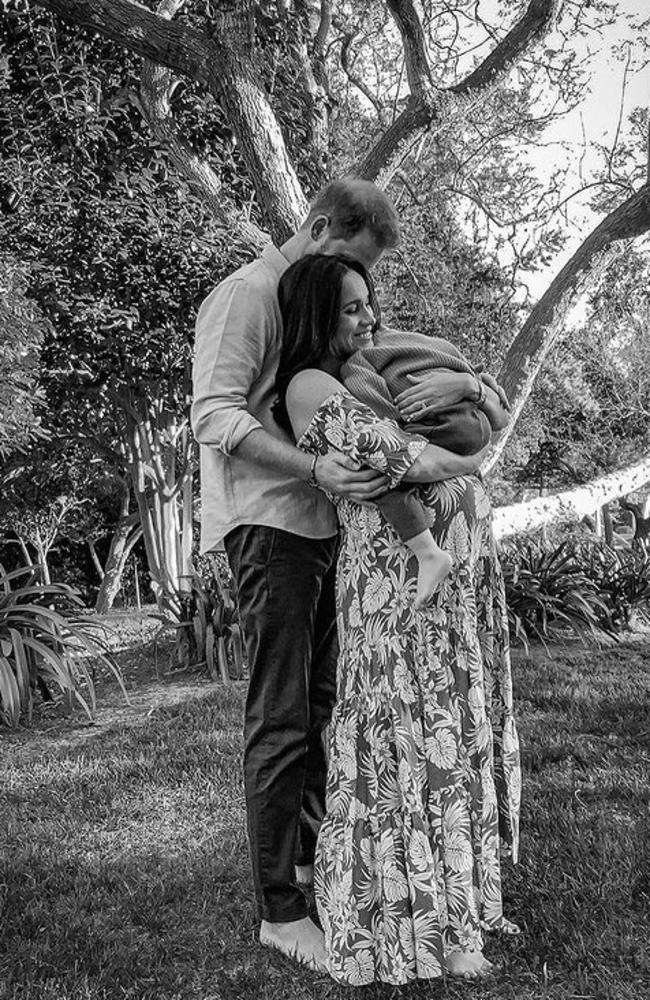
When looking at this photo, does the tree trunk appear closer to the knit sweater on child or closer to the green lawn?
the green lawn

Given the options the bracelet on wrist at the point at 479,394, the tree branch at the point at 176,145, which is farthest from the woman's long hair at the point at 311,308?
the tree branch at the point at 176,145

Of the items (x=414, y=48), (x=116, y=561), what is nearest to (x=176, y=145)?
(x=414, y=48)

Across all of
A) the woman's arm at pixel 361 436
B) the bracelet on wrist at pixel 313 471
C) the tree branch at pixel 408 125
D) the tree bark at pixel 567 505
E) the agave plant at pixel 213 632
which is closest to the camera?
the woman's arm at pixel 361 436

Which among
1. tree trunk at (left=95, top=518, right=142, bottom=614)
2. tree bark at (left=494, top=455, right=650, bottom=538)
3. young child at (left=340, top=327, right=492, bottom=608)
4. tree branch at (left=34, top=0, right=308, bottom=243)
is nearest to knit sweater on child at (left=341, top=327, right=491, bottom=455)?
young child at (left=340, top=327, right=492, bottom=608)

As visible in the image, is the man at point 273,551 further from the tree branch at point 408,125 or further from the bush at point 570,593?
the tree branch at point 408,125

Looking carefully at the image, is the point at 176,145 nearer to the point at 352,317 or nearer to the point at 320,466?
the point at 352,317

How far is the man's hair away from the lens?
2365mm

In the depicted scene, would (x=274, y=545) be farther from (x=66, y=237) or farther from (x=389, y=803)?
(x=66, y=237)

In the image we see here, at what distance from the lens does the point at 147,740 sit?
15.5 feet

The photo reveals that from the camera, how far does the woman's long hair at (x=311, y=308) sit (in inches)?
89.2

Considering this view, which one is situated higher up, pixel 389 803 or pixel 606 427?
pixel 606 427

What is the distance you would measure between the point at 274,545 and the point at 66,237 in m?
6.50

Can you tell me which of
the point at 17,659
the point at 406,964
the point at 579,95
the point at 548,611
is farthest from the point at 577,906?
the point at 579,95

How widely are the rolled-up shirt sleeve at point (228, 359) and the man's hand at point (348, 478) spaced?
0.79ft
